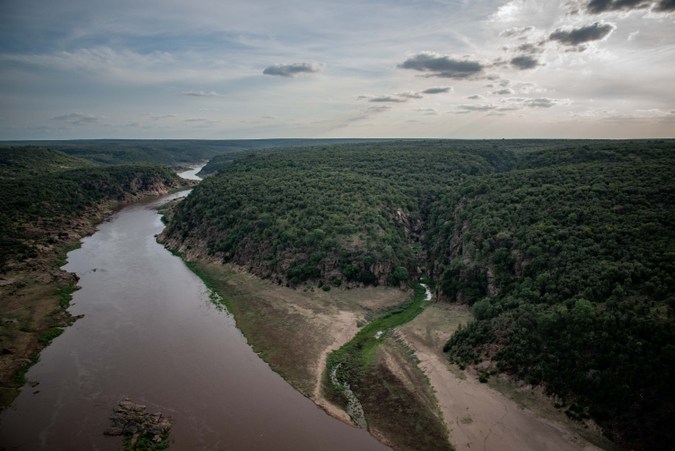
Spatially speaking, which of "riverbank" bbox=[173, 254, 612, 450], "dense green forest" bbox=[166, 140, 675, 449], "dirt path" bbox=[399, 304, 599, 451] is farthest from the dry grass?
"dirt path" bbox=[399, 304, 599, 451]

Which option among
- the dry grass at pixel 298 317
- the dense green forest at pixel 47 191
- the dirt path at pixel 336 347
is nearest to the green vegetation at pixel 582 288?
the dirt path at pixel 336 347

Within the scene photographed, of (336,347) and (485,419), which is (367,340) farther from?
(485,419)

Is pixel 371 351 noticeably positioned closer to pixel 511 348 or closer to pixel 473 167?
pixel 511 348

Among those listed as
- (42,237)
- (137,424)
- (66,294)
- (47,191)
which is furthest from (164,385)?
(47,191)

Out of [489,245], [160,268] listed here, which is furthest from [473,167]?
[160,268]

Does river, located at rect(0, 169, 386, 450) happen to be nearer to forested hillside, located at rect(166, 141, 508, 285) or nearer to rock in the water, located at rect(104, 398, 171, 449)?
rock in the water, located at rect(104, 398, 171, 449)

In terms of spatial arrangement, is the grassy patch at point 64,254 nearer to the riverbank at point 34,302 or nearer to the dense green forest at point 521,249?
the riverbank at point 34,302
